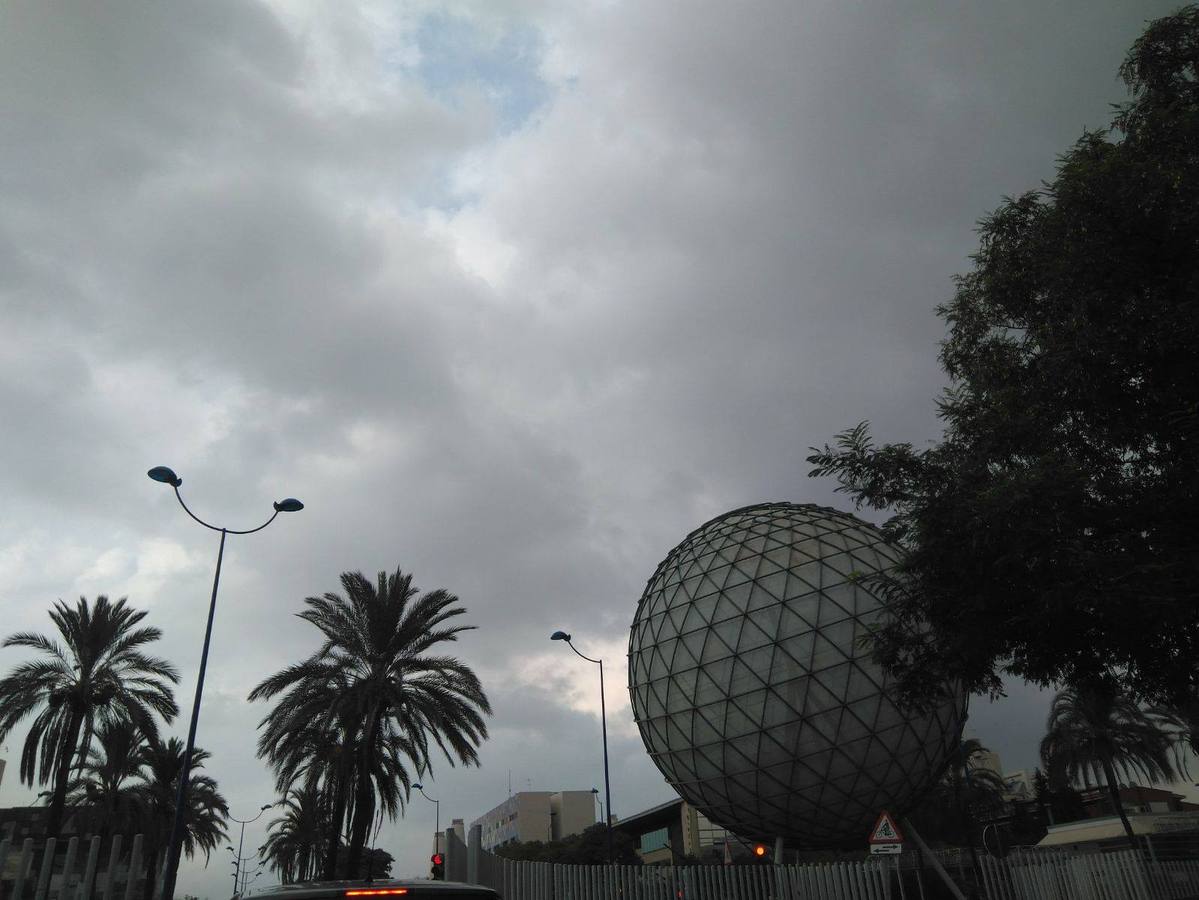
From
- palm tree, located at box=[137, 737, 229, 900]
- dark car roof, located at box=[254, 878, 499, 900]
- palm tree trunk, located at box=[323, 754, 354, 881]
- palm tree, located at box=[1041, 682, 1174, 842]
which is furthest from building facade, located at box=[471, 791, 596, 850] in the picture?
dark car roof, located at box=[254, 878, 499, 900]

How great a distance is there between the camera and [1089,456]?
13.0m

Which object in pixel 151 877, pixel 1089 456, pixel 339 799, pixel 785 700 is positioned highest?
pixel 1089 456

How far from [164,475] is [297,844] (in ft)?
141

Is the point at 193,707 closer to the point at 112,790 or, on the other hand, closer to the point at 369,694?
the point at 369,694

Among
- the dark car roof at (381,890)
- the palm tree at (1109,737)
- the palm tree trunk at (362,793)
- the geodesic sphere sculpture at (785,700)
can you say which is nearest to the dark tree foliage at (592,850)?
the palm tree at (1109,737)

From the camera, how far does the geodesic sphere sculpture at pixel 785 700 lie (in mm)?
21328

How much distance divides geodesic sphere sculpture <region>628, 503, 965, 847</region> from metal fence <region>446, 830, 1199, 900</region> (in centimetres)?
252

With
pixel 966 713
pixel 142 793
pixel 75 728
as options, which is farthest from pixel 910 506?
pixel 142 793

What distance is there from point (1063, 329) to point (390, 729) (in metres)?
20.4

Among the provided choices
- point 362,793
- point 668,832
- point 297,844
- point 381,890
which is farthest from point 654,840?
point 381,890

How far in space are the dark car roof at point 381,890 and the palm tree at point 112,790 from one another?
97.9 feet

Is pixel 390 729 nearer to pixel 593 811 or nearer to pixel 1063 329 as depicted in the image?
pixel 1063 329

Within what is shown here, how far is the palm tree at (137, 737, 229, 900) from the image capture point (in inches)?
1389

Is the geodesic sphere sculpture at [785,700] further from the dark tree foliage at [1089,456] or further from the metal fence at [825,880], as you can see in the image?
the dark tree foliage at [1089,456]
